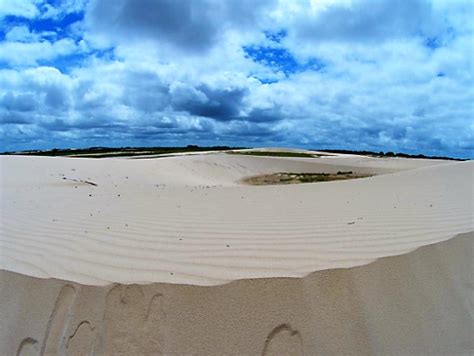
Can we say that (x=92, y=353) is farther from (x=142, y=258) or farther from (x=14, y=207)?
(x=14, y=207)

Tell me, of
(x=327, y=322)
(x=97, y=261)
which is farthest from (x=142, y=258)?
(x=327, y=322)

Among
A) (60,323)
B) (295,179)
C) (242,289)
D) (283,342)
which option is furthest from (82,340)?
(295,179)

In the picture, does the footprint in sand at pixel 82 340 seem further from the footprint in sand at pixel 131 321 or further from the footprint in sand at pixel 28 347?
the footprint in sand at pixel 28 347

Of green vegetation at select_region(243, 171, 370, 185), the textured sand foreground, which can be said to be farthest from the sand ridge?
green vegetation at select_region(243, 171, 370, 185)

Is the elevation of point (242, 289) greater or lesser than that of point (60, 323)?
greater

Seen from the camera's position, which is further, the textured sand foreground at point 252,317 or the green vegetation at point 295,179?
the green vegetation at point 295,179

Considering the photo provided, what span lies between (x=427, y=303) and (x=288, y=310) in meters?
1.03

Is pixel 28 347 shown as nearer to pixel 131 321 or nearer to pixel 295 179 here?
pixel 131 321

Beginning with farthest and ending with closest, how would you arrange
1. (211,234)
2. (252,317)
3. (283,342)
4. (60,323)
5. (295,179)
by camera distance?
(295,179), (211,234), (60,323), (252,317), (283,342)

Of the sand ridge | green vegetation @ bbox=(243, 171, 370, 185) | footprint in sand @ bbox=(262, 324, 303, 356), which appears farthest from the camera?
green vegetation @ bbox=(243, 171, 370, 185)

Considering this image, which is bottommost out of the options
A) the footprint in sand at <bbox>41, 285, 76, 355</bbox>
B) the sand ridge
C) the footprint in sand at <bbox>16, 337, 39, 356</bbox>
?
the footprint in sand at <bbox>16, 337, 39, 356</bbox>

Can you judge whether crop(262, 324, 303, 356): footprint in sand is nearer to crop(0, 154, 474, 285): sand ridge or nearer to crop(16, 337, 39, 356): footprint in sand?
crop(0, 154, 474, 285): sand ridge

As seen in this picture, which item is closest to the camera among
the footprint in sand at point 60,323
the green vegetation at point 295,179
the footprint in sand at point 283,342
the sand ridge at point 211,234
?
the footprint in sand at point 283,342

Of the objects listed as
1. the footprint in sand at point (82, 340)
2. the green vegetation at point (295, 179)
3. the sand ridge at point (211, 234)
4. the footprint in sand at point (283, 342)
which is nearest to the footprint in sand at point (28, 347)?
the footprint in sand at point (82, 340)
